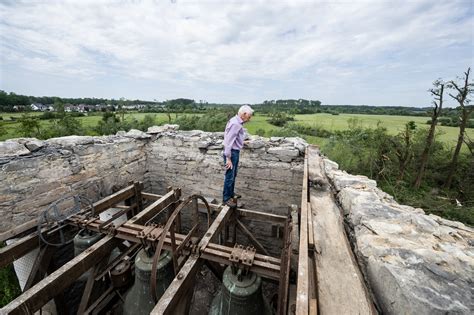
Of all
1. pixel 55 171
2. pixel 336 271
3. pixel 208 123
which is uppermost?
pixel 208 123

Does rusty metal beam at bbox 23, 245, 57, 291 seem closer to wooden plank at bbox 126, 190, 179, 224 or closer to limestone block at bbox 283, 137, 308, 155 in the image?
wooden plank at bbox 126, 190, 179, 224

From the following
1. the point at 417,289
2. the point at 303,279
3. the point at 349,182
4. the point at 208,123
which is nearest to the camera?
the point at 417,289

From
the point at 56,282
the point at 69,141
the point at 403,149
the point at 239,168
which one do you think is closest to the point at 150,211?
the point at 56,282

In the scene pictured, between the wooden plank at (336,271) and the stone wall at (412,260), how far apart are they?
0.30ft

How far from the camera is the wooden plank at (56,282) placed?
1.91 meters

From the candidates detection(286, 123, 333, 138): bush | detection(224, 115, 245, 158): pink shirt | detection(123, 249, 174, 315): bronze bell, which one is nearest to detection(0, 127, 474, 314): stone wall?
detection(224, 115, 245, 158): pink shirt

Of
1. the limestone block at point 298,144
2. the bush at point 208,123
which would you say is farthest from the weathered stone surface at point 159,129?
the bush at point 208,123

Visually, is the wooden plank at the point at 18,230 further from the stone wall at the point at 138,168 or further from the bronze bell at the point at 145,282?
the bronze bell at the point at 145,282

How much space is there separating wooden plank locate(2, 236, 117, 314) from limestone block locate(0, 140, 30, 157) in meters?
1.94

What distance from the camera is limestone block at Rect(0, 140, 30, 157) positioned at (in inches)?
120

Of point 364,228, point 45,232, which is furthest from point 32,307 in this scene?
point 364,228

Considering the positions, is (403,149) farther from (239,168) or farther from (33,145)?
(33,145)

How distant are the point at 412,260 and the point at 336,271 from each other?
0.47 m

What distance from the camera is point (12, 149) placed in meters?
3.14
